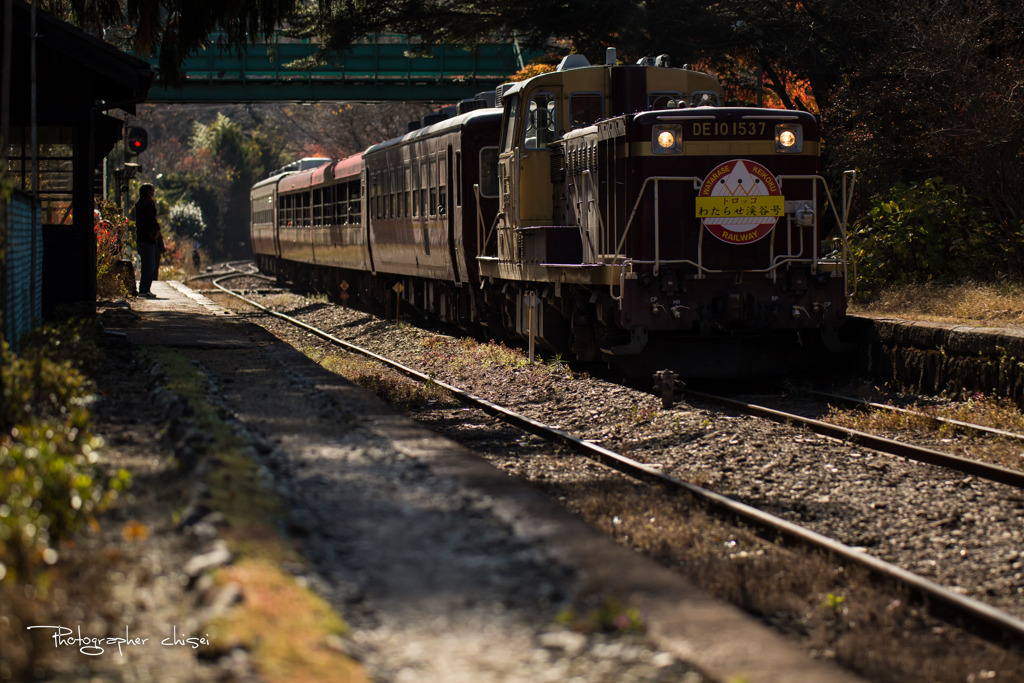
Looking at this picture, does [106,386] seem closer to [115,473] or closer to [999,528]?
[115,473]

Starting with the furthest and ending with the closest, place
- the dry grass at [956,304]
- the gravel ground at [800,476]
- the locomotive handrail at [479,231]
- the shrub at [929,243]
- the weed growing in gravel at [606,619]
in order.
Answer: the locomotive handrail at [479,231] → the shrub at [929,243] → the dry grass at [956,304] → the gravel ground at [800,476] → the weed growing in gravel at [606,619]

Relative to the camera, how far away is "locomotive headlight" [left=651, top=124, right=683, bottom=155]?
1139 centimetres

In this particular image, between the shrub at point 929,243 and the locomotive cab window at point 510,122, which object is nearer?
the locomotive cab window at point 510,122

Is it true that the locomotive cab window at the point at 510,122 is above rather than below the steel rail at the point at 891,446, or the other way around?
above

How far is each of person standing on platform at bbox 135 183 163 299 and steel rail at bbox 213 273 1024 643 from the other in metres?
11.6

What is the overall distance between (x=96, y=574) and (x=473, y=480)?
231 cm

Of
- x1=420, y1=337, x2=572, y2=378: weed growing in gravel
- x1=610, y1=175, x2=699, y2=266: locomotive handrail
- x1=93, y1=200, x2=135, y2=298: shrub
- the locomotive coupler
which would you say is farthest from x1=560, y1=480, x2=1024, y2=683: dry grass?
x1=93, y1=200, x2=135, y2=298: shrub

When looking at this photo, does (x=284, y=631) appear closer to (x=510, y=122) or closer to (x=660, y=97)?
(x=660, y=97)

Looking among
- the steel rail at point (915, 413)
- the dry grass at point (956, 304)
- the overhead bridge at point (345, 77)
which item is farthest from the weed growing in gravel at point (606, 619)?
the overhead bridge at point (345, 77)

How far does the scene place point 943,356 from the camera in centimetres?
1106

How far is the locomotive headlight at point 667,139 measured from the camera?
1139cm

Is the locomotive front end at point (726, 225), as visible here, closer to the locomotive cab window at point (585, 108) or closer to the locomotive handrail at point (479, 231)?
the locomotive cab window at point (585, 108)

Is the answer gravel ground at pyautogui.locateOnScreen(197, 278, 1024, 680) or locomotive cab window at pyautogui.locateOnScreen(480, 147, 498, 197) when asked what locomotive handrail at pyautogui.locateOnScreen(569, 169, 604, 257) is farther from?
locomotive cab window at pyautogui.locateOnScreen(480, 147, 498, 197)

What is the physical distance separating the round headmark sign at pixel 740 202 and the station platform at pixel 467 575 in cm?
547
